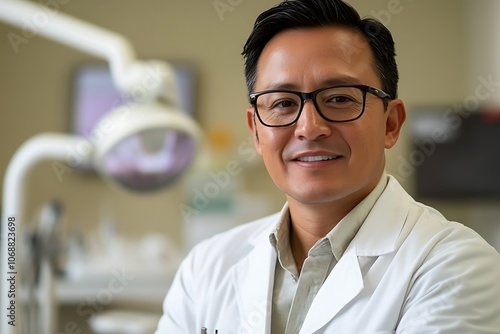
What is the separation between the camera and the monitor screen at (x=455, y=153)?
3.48 m

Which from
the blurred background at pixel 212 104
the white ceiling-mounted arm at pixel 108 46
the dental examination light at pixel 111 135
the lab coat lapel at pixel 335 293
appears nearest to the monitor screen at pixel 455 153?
the blurred background at pixel 212 104

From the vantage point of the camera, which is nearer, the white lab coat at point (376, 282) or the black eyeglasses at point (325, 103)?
the white lab coat at point (376, 282)

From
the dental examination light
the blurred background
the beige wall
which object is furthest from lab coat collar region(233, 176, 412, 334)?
the beige wall

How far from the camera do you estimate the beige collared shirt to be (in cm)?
105

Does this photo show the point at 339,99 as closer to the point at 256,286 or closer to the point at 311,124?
the point at 311,124

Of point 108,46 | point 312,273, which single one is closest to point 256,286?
point 312,273

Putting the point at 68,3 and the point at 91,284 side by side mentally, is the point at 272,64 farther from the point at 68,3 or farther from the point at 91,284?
the point at 68,3

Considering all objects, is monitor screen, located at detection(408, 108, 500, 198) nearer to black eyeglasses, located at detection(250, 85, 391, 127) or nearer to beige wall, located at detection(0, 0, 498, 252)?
beige wall, located at detection(0, 0, 498, 252)

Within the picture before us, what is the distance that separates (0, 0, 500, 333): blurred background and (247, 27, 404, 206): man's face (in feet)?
8.07

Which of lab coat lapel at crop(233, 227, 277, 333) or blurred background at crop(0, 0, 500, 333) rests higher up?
blurred background at crop(0, 0, 500, 333)

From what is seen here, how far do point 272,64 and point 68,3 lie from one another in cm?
300

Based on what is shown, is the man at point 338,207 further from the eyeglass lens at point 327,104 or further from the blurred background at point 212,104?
the blurred background at point 212,104

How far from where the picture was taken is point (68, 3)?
3.72 meters

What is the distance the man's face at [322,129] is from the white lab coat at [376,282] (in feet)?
0.33
